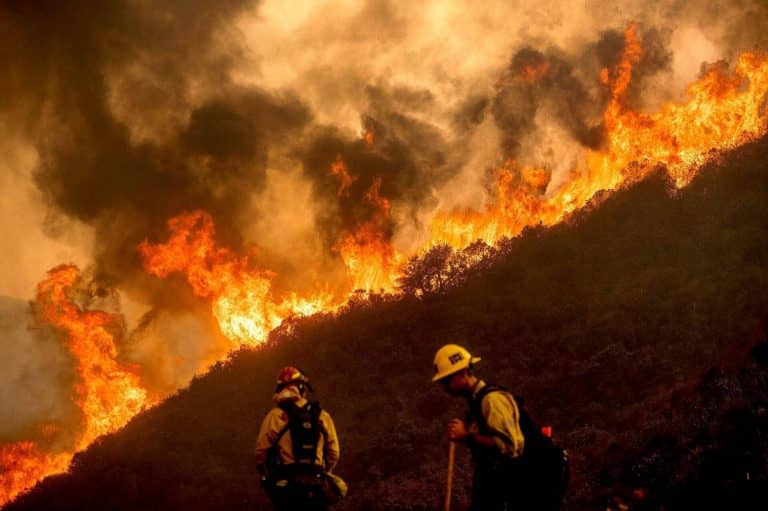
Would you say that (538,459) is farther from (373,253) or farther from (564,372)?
(373,253)

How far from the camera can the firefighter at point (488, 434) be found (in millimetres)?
4676

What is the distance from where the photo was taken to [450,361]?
16.1 feet

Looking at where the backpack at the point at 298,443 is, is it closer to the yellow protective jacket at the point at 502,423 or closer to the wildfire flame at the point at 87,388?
the yellow protective jacket at the point at 502,423

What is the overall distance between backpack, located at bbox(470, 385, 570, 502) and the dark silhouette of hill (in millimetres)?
3338

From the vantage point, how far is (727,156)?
3159 centimetres

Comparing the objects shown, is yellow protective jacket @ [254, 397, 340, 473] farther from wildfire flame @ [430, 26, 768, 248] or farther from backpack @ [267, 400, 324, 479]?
wildfire flame @ [430, 26, 768, 248]

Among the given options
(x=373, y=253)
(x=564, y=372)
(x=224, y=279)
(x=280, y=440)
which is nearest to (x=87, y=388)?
(x=224, y=279)

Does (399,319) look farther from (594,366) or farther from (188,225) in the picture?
(188,225)

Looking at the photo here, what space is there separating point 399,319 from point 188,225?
1637cm

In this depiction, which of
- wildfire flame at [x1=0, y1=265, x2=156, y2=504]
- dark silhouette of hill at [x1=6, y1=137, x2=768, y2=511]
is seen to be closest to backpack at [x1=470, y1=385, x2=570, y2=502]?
dark silhouette of hill at [x1=6, y1=137, x2=768, y2=511]

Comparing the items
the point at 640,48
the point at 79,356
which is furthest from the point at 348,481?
the point at 640,48

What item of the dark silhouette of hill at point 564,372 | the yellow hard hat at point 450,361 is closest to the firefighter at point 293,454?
the yellow hard hat at point 450,361

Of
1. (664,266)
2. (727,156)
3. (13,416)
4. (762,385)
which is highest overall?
(13,416)

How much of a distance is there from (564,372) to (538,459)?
15.1 m
